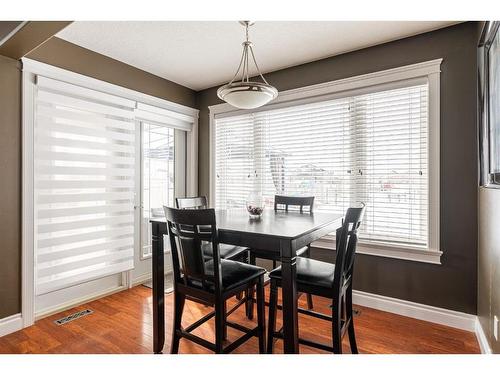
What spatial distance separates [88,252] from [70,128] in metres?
1.17

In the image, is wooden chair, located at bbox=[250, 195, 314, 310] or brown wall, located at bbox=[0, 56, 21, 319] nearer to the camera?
brown wall, located at bbox=[0, 56, 21, 319]

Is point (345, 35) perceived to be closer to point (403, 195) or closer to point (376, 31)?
point (376, 31)

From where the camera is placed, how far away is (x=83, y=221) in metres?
2.84

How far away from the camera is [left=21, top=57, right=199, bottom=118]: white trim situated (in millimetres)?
2488

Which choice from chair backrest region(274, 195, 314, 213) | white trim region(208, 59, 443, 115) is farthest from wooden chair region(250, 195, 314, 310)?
white trim region(208, 59, 443, 115)

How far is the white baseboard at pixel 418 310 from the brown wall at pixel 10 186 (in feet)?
9.74

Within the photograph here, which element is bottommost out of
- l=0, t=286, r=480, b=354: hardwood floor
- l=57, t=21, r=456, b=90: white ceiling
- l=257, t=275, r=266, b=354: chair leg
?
l=0, t=286, r=480, b=354: hardwood floor

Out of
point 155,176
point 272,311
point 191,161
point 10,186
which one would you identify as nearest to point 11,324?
point 10,186

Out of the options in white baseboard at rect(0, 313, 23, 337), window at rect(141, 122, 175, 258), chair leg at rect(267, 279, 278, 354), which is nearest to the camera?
chair leg at rect(267, 279, 278, 354)

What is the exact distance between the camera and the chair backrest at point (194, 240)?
166 centimetres

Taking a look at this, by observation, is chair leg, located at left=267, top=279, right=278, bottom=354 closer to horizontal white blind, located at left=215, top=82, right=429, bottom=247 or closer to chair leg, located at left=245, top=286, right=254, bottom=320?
chair leg, located at left=245, top=286, right=254, bottom=320

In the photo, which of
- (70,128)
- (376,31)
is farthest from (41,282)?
(376,31)

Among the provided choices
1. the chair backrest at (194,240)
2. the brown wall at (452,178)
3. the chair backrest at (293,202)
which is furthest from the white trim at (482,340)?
the chair backrest at (194,240)

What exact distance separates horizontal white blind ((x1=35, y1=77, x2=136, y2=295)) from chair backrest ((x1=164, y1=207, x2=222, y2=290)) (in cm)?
144
